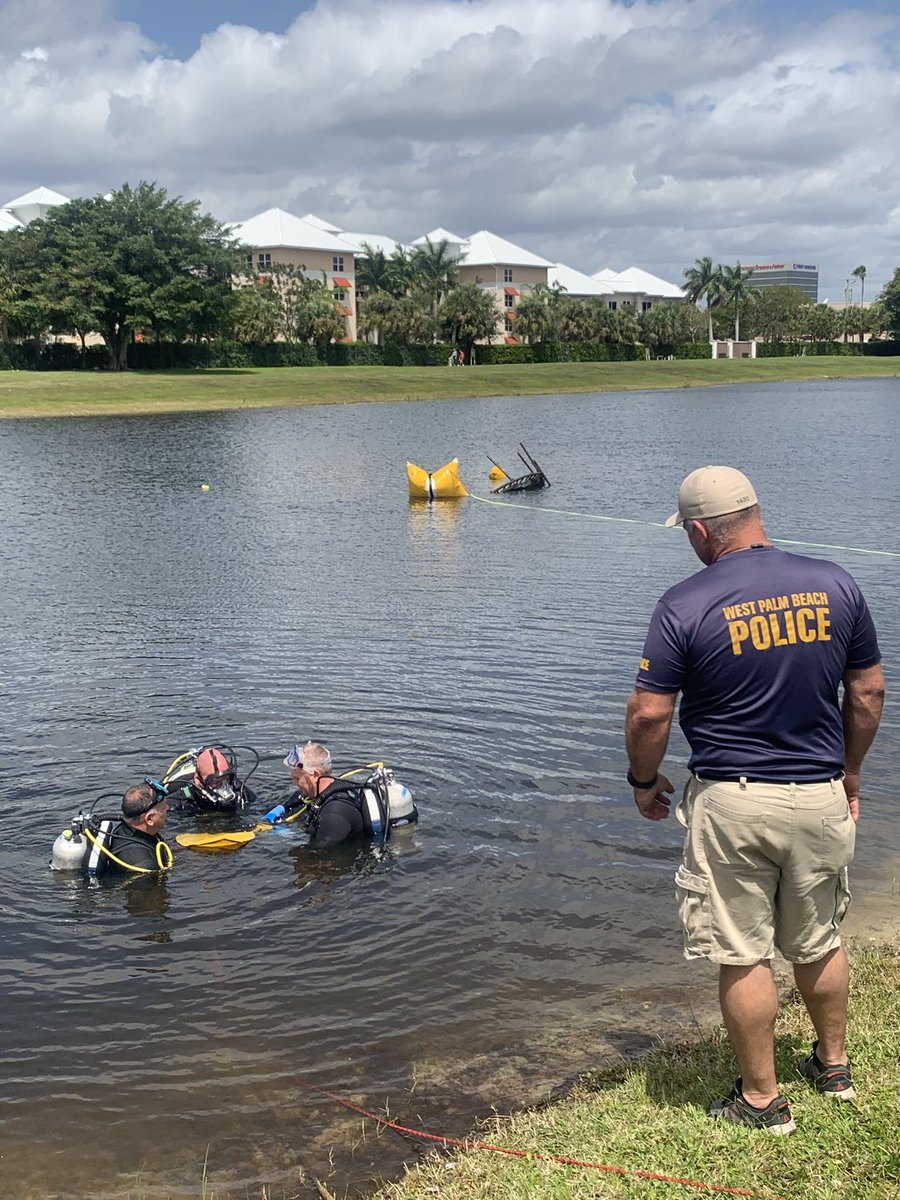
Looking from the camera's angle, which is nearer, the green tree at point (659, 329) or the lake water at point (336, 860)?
the lake water at point (336, 860)

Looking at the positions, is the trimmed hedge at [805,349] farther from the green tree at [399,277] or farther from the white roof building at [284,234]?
the white roof building at [284,234]

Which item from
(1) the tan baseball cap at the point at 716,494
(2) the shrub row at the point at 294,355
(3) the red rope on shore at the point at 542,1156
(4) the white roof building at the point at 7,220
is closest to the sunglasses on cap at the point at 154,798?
(3) the red rope on shore at the point at 542,1156

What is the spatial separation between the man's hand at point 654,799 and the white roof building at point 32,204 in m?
130

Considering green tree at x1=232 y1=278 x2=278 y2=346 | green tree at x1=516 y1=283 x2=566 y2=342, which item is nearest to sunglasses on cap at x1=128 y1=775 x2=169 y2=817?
green tree at x1=232 y1=278 x2=278 y2=346

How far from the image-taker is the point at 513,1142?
519 cm

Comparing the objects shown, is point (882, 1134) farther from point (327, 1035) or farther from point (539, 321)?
point (539, 321)

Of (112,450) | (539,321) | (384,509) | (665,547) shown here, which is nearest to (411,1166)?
(665,547)

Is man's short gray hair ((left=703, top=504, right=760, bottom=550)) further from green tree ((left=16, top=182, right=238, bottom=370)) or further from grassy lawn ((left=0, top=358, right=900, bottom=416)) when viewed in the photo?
green tree ((left=16, top=182, right=238, bottom=370))

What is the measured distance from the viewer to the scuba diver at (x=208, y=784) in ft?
32.2

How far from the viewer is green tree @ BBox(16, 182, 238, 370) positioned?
270 ft

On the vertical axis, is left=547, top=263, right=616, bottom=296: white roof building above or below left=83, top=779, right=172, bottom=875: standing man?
above

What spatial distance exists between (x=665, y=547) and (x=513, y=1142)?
1877 cm

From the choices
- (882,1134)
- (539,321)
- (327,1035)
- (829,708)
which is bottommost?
(327,1035)

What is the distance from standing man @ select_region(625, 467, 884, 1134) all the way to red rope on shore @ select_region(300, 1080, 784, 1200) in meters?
0.44
